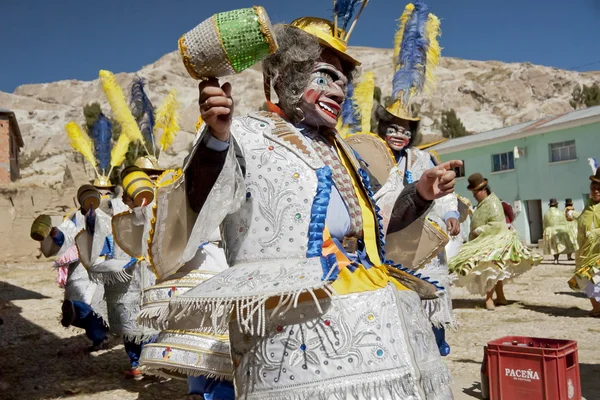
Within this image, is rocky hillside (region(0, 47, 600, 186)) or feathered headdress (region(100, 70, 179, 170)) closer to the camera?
feathered headdress (region(100, 70, 179, 170))

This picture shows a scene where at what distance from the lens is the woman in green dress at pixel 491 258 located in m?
9.25

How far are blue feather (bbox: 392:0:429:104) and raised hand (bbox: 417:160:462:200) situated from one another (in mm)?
2777

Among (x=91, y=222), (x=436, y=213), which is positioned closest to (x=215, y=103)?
(x=436, y=213)

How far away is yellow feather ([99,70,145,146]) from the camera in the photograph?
6219 millimetres

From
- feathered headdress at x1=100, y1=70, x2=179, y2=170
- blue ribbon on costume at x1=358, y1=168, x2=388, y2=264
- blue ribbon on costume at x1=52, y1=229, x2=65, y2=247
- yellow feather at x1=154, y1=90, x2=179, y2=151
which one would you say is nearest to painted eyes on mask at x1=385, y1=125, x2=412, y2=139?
feathered headdress at x1=100, y1=70, x2=179, y2=170

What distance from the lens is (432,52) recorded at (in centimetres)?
545

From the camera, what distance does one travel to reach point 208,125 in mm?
1987

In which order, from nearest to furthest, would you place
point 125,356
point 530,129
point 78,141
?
point 125,356 < point 78,141 < point 530,129

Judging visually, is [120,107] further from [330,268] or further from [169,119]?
[330,268]

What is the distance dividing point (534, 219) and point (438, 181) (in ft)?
83.0

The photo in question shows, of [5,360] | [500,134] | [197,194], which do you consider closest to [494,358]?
[197,194]

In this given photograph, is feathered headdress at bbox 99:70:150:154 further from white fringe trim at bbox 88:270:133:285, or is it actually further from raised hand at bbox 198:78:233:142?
raised hand at bbox 198:78:233:142

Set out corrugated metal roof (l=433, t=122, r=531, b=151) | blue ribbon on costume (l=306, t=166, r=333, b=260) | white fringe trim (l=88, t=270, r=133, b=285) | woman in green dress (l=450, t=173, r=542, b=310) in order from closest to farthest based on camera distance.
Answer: blue ribbon on costume (l=306, t=166, r=333, b=260), white fringe trim (l=88, t=270, r=133, b=285), woman in green dress (l=450, t=173, r=542, b=310), corrugated metal roof (l=433, t=122, r=531, b=151)

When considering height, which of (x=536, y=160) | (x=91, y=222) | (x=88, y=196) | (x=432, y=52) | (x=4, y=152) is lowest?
(x=91, y=222)
